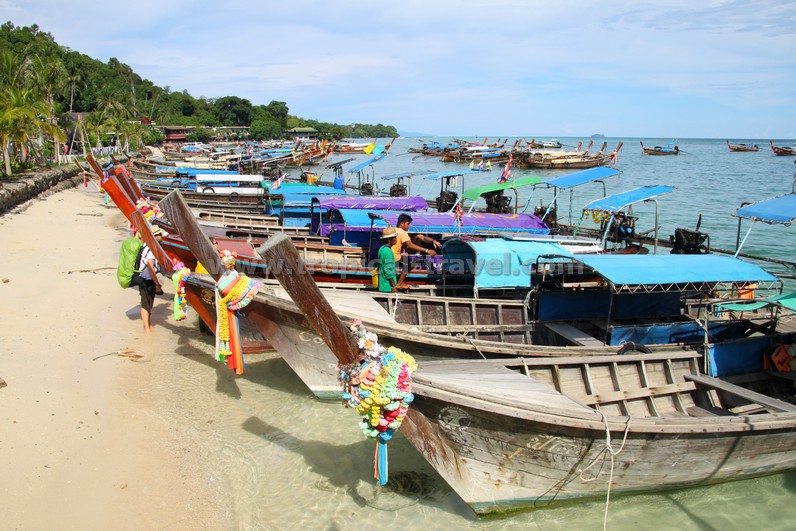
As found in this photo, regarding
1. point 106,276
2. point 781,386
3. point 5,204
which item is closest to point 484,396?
point 781,386

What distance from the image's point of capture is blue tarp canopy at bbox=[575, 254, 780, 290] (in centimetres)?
677

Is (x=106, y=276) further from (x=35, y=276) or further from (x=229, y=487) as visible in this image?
(x=229, y=487)

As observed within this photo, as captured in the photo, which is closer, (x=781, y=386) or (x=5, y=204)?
(x=781, y=386)

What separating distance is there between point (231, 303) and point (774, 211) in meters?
8.44

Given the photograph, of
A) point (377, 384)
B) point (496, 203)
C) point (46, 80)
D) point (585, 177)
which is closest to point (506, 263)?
point (377, 384)

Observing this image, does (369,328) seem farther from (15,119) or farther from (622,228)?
(15,119)

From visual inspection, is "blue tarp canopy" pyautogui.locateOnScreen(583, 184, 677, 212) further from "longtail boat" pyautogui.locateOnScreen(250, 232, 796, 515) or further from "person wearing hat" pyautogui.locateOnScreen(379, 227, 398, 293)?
"longtail boat" pyautogui.locateOnScreen(250, 232, 796, 515)

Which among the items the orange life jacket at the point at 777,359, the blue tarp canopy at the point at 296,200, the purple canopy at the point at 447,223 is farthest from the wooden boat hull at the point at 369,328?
the blue tarp canopy at the point at 296,200

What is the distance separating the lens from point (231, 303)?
552cm

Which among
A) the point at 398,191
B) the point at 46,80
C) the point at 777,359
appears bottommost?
the point at 777,359

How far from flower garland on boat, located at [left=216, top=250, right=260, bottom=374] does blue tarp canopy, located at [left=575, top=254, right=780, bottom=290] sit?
441 cm

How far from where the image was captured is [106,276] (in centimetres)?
1273

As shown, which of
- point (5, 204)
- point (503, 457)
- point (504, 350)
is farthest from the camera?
point (5, 204)

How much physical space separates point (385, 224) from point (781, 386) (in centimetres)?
735
